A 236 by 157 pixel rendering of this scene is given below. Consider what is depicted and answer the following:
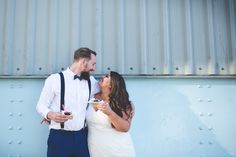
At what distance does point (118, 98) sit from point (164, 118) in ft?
2.80

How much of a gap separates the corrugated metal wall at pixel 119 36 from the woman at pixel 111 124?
62 centimetres

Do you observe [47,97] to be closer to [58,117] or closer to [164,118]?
[58,117]

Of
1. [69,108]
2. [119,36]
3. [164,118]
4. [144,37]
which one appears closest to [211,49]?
[144,37]

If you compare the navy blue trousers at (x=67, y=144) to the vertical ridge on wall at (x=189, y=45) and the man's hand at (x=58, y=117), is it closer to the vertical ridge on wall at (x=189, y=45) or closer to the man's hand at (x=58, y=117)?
the man's hand at (x=58, y=117)

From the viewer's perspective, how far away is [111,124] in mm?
3246

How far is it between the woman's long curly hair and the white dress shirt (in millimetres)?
310

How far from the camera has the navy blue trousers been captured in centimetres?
323

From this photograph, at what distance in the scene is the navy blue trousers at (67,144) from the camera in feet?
10.6

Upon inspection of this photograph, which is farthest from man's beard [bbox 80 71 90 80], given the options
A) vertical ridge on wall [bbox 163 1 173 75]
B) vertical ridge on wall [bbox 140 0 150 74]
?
vertical ridge on wall [bbox 163 1 173 75]

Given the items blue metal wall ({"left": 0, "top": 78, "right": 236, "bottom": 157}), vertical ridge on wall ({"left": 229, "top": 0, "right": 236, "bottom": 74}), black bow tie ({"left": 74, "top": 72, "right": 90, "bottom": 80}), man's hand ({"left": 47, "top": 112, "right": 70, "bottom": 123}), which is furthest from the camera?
vertical ridge on wall ({"left": 229, "top": 0, "right": 236, "bottom": 74})

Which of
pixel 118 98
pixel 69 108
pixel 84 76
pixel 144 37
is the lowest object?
pixel 69 108

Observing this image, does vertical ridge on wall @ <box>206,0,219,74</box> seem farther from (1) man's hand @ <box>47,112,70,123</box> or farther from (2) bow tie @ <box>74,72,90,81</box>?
(1) man's hand @ <box>47,112,70,123</box>

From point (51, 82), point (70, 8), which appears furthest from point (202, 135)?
point (70, 8)

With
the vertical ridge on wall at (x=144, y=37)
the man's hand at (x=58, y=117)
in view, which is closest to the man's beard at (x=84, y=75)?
the man's hand at (x=58, y=117)
